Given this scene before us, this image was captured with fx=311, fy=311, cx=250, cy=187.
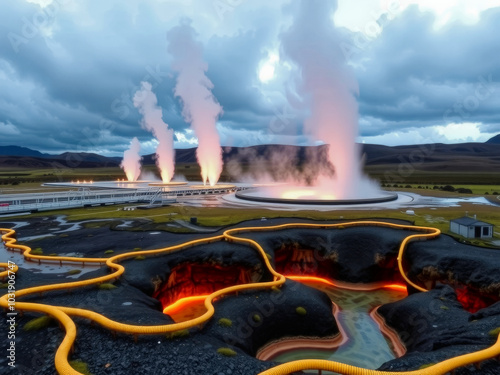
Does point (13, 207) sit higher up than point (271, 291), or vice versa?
point (13, 207)

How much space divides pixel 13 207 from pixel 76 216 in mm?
12154

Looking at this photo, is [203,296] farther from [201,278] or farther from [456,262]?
[456,262]

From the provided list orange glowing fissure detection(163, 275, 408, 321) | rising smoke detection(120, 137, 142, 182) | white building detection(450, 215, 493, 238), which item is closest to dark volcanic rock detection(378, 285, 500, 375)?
orange glowing fissure detection(163, 275, 408, 321)

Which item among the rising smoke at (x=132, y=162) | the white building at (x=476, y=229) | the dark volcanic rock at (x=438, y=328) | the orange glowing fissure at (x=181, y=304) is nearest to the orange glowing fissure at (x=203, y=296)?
the orange glowing fissure at (x=181, y=304)

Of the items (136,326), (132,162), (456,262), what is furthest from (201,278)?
(132,162)

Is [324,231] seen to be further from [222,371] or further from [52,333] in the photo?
[52,333]

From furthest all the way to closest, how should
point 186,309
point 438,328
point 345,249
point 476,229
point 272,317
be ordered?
point 345,249 < point 476,229 < point 186,309 < point 272,317 < point 438,328

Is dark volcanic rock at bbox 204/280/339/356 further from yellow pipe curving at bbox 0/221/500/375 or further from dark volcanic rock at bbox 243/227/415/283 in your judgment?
dark volcanic rock at bbox 243/227/415/283

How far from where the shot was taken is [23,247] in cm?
3036

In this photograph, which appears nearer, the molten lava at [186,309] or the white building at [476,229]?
the molten lava at [186,309]

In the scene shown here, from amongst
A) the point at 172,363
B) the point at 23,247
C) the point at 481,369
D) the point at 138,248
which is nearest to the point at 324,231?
the point at 138,248

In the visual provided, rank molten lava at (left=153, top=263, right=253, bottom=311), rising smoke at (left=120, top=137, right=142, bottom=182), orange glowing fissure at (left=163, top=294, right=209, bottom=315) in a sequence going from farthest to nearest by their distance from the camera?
rising smoke at (left=120, top=137, right=142, bottom=182) < molten lava at (left=153, top=263, right=253, bottom=311) < orange glowing fissure at (left=163, top=294, right=209, bottom=315)

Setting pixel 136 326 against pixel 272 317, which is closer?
pixel 136 326

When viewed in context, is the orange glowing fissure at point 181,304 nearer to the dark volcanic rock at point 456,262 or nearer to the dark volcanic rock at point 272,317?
the dark volcanic rock at point 272,317
